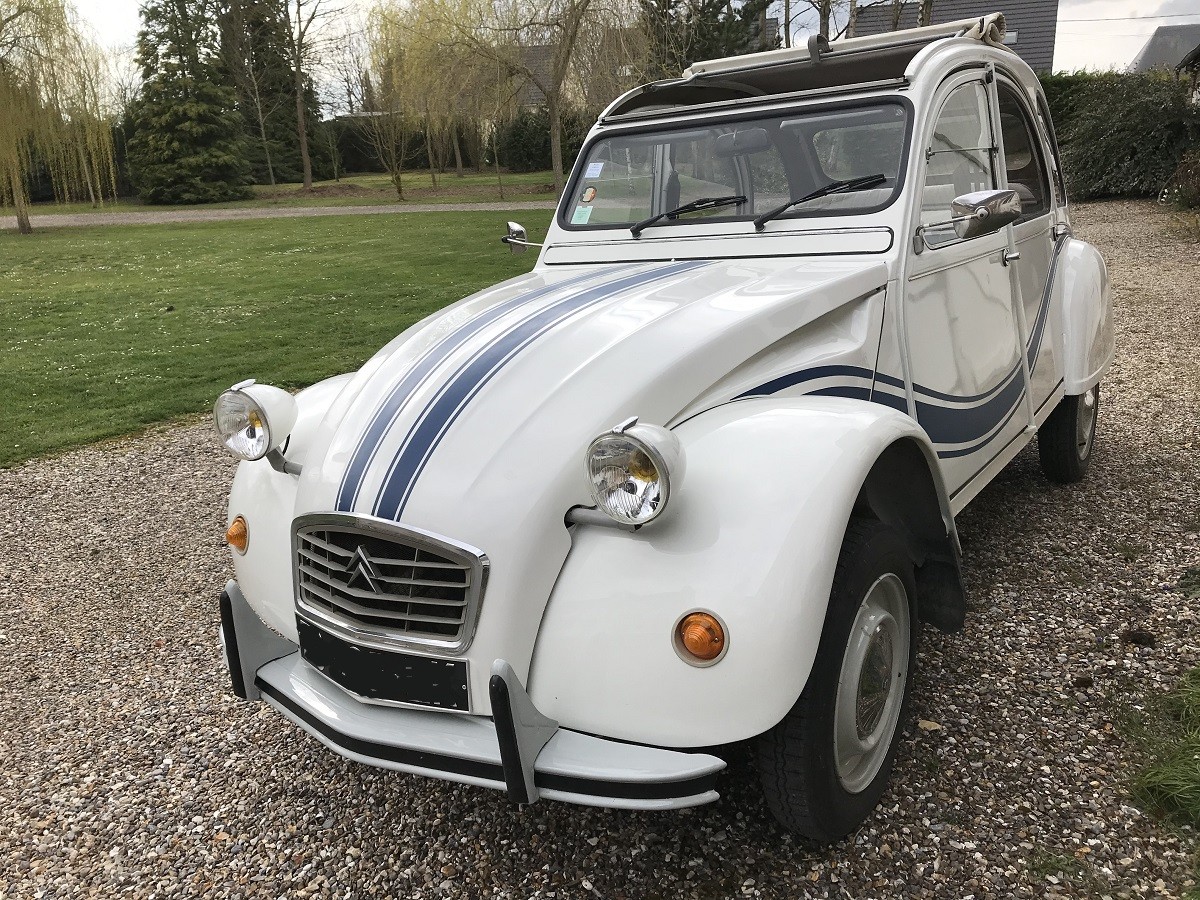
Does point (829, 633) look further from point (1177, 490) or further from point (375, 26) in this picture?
point (375, 26)

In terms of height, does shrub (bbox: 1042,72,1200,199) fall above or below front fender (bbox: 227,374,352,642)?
above

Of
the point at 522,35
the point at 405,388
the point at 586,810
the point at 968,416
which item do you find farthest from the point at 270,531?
the point at 522,35

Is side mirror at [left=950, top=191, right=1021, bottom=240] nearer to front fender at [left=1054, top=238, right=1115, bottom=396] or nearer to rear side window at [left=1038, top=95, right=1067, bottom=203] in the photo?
front fender at [left=1054, top=238, right=1115, bottom=396]

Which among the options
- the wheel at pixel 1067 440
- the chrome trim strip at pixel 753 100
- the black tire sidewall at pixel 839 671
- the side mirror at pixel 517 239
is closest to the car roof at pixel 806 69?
the chrome trim strip at pixel 753 100

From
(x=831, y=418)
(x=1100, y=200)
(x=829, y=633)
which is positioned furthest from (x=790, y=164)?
(x=1100, y=200)

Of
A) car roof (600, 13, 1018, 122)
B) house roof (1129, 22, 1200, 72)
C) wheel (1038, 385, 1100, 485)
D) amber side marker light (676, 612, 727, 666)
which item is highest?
house roof (1129, 22, 1200, 72)

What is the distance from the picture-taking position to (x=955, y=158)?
357cm

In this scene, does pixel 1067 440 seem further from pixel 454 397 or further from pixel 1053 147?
pixel 454 397

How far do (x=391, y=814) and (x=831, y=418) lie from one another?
1633 mm

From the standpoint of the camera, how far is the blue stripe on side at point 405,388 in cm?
229

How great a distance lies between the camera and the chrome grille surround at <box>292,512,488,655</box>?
211cm

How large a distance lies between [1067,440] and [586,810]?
338 cm

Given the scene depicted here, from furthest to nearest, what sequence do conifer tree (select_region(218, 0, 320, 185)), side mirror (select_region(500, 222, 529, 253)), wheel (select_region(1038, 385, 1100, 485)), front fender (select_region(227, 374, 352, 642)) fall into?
conifer tree (select_region(218, 0, 320, 185)), wheel (select_region(1038, 385, 1100, 485)), side mirror (select_region(500, 222, 529, 253)), front fender (select_region(227, 374, 352, 642))

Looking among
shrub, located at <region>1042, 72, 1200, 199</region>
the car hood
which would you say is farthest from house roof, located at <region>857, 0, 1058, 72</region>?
the car hood
